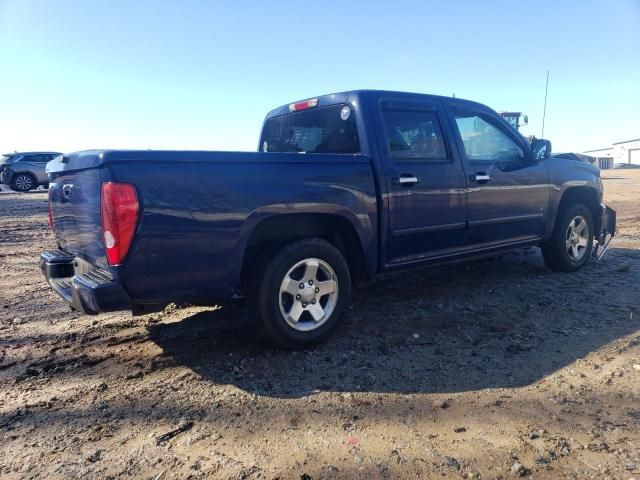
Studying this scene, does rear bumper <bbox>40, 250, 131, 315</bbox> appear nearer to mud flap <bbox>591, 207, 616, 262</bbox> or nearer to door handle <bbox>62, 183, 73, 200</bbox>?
door handle <bbox>62, 183, 73, 200</bbox>

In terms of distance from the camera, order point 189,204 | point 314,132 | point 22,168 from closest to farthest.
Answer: point 189,204
point 314,132
point 22,168

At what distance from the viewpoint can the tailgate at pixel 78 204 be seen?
9.51 feet

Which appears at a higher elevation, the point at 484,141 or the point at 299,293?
the point at 484,141

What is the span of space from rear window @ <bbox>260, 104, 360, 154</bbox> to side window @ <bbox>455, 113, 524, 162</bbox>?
1217 millimetres

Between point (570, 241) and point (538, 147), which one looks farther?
point (570, 241)

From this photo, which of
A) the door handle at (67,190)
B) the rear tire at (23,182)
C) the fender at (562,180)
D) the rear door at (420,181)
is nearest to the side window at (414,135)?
the rear door at (420,181)

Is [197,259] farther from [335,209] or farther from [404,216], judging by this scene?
[404,216]

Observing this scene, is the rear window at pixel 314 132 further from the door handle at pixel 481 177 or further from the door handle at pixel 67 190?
the door handle at pixel 67 190

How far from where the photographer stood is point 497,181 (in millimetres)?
4691

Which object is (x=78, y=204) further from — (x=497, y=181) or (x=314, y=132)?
(x=497, y=181)

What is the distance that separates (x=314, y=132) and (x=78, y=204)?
6.95ft

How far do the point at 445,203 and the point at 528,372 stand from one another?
64.0 inches

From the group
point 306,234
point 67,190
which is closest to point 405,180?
point 306,234

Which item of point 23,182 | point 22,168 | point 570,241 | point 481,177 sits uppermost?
point 22,168
